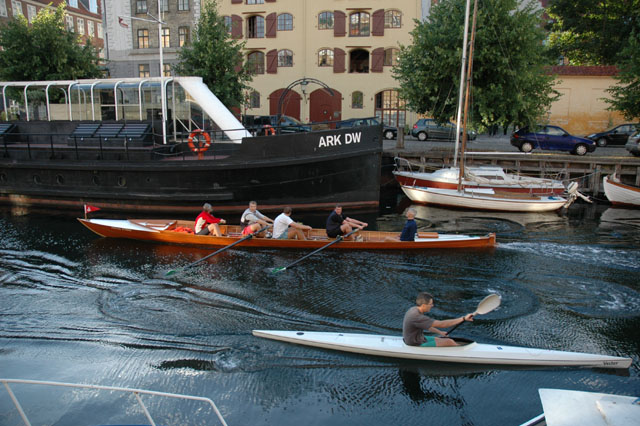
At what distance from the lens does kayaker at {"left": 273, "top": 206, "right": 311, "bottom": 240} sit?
13141mm

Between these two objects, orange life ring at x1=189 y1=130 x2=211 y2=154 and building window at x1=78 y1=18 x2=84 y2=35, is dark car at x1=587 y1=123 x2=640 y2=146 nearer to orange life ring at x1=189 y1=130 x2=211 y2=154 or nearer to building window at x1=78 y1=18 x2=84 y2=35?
orange life ring at x1=189 y1=130 x2=211 y2=154

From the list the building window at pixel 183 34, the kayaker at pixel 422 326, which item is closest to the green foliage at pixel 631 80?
the kayaker at pixel 422 326

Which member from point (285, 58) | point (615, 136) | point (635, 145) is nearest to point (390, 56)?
point (285, 58)

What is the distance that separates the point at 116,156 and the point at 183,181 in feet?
8.95

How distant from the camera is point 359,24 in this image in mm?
35281

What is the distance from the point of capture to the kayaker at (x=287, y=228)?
517 inches

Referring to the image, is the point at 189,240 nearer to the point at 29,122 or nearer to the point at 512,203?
the point at 29,122

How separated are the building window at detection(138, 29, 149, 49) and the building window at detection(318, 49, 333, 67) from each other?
42.9ft

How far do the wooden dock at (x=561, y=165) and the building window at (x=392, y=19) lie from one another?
14.4 metres

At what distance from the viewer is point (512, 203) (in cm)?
1877

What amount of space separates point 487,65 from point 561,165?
211 inches

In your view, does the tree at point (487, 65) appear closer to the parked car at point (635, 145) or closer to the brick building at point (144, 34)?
the parked car at point (635, 145)

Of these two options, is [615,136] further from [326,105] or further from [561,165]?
[326,105]

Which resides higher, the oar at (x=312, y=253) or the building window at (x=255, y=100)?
the building window at (x=255, y=100)
